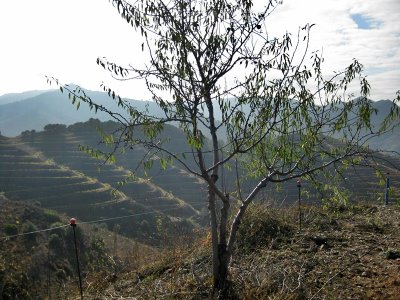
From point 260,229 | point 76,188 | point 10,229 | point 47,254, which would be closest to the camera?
point 260,229

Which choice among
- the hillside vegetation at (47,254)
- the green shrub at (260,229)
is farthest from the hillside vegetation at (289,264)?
the hillside vegetation at (47,254)

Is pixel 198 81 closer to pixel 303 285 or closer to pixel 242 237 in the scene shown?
pixel 303 285

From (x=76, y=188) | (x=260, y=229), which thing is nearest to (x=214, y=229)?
(x=260, y=229)

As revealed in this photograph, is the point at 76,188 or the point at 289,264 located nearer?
the point at 289,264

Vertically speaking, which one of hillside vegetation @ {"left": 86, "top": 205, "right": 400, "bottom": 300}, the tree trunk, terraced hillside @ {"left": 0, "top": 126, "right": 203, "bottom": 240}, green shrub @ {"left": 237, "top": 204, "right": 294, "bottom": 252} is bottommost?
terraced hillside @ {"left": 0, "top": 126, "right": 203, "bottom": 240}

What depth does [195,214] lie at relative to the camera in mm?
48969

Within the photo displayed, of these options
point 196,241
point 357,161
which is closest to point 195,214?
point 196,241

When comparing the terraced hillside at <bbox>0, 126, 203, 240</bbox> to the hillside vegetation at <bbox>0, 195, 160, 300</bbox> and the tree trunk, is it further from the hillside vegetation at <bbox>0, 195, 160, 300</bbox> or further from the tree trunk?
the tree trunk

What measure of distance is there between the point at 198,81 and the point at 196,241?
396 cm

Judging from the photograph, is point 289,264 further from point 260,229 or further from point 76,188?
point 76,188

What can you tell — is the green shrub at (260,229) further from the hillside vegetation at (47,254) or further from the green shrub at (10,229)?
the green shrub at (10,229)

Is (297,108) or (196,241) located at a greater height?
(297,108)

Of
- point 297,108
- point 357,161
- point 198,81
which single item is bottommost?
point 357,161

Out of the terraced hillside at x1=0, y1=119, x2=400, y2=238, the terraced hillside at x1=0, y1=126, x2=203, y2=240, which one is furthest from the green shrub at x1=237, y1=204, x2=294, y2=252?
the terraced hillside at x1=0, y1=126, x2=203, y2=240
